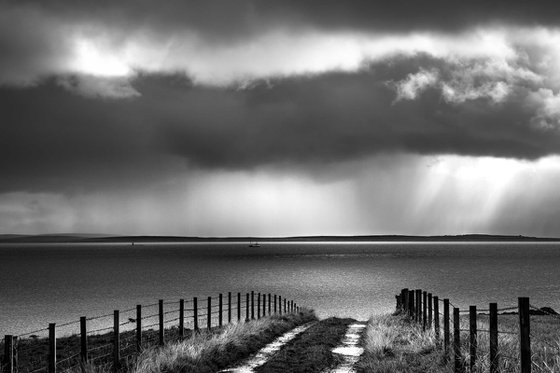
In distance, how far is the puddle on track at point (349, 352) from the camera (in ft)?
48.4

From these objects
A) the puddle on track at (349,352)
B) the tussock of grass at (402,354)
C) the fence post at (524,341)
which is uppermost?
the fence post at (524,341)

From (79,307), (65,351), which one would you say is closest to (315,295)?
(79,307)

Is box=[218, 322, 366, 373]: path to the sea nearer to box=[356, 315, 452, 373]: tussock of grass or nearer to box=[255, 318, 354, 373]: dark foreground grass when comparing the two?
box=[255, 318, 354, 373]: dark foreground grass

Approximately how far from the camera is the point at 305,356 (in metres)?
16.5

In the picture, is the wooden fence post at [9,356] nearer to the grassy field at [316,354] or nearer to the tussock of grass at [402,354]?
the grassy field at [316,354]

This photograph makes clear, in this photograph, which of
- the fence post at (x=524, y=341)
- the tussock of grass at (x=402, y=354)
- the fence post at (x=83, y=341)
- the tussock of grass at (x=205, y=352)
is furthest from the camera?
the tussock of grass at (x=402, y=354)

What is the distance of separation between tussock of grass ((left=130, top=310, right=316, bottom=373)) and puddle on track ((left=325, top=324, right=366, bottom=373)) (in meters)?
2.51

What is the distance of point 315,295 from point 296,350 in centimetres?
7279

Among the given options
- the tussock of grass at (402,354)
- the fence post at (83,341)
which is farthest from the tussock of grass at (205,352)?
the tussock of grass at (402,354)

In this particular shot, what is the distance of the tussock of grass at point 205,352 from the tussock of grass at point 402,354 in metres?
3.38

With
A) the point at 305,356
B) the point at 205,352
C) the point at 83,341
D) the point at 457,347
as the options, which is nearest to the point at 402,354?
the point at 305,356

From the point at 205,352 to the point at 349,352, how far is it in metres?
4.64

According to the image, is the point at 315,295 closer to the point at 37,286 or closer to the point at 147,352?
A: the point at 37,286

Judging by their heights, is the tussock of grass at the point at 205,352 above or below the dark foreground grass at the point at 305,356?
above
